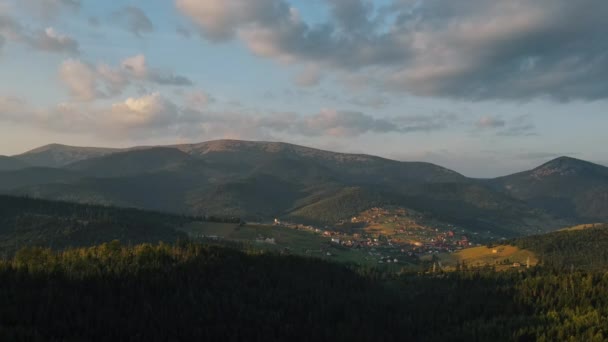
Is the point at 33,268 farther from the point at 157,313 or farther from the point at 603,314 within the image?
the point at 603,314

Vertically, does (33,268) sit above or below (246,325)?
above

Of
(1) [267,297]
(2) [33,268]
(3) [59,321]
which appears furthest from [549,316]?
(2) [33,268]

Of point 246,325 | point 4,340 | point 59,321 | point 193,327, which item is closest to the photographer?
point 4,340

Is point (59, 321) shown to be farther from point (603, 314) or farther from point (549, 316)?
point (603, 314)

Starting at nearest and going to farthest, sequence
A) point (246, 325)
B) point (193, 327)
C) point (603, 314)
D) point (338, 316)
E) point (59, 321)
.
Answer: point (59, 321), point (193, 327), point (246, 325), point (603, 314), point (338, 316)

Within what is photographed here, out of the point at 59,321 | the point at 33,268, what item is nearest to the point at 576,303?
the point at 59,321

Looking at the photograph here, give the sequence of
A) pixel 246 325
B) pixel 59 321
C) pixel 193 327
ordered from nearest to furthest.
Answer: pixel 59 321
pixel 193 327
pixel 246 325

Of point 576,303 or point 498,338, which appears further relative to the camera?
point 576,303

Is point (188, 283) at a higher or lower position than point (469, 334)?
higher

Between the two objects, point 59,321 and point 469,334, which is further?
point 469,334

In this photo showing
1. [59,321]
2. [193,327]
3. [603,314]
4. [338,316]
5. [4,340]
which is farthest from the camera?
[338,316]
